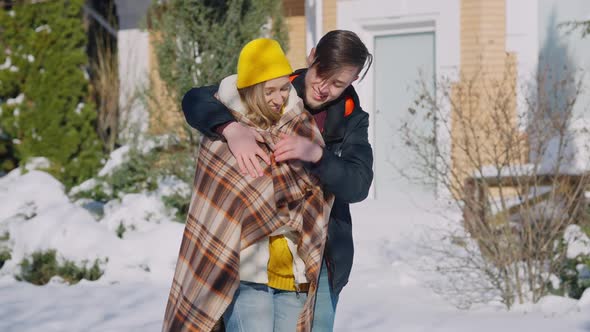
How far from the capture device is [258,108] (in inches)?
106

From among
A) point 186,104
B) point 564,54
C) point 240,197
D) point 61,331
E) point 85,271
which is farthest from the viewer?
point 564,54

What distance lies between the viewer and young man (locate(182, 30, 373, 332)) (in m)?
2.60

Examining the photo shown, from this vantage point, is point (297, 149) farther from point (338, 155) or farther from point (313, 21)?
point (313, 21)

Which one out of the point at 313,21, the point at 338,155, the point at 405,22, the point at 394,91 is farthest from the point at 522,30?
the point at 338,155

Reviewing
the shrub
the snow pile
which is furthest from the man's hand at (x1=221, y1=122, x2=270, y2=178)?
the shrub

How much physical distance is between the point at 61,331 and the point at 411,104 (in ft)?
18.6

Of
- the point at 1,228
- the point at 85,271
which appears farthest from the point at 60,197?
the point at 85,271

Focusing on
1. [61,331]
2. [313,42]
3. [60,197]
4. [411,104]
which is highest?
[313,42]

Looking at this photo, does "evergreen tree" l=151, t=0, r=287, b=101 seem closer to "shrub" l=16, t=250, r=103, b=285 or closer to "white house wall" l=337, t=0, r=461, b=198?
"shrub" l=16, t=250, r=103, b=285

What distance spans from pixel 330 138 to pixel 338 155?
62 millimetres

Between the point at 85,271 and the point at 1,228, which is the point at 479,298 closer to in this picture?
the point at 85,271

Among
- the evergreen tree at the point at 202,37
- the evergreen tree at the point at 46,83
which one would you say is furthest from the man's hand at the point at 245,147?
the evergreen tree at the point at 46,83

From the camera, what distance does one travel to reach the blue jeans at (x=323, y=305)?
286 cm

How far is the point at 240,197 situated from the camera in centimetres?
265
